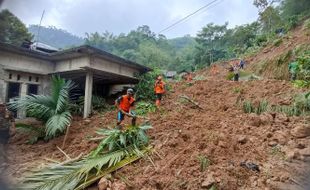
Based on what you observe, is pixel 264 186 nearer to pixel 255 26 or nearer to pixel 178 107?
pixel 178 107

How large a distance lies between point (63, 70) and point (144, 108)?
239 centimetres

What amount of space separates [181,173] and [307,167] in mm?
1543

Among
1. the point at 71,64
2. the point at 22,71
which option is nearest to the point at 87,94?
the point at 71,64

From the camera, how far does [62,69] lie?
7.88 meters

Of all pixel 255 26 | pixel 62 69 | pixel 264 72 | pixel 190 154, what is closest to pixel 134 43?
pixel 255 26

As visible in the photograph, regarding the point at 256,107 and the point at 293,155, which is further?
the point at 256,107

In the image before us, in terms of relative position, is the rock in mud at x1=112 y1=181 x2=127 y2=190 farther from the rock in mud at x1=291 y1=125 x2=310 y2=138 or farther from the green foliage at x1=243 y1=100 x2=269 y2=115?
the green foliage at x1=243 y1=100 x2=269 y2=115

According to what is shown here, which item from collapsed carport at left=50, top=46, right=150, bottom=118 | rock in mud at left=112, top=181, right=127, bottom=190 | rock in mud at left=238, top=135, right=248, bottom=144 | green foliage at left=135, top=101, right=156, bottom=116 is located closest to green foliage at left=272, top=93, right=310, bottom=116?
rock in mud at left=238, top=135, right=248, bottom=144

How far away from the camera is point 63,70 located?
25.8 feet

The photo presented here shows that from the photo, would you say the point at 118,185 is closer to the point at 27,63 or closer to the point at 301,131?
the point at 301,131

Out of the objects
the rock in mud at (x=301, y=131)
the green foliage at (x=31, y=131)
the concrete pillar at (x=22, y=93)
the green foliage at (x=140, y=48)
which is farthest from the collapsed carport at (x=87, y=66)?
the green foliage at (x=140, y=48)

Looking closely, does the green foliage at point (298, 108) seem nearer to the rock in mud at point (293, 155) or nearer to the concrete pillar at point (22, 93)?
the rock in mud at point (293, 155)

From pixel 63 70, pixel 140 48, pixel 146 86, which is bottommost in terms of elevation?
pixel 146 86

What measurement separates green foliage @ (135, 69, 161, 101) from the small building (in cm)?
24
